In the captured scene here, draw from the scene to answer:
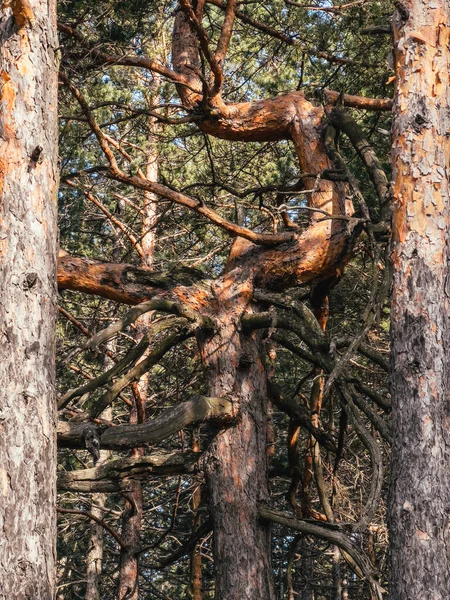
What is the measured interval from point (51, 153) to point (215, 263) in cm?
1040

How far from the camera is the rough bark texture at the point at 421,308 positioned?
5848mm

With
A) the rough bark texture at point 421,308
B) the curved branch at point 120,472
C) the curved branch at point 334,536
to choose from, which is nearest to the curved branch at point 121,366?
the curved branch at point 120,472

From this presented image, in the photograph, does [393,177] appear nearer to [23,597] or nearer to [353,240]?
[353,240]

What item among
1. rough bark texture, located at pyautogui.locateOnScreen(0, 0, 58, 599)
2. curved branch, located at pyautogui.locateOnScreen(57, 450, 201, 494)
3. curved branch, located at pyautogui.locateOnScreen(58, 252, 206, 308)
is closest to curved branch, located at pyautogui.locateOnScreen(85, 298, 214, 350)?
curved branch, located at pyautogui.locateOnScreen(58, 252, 206, 308)

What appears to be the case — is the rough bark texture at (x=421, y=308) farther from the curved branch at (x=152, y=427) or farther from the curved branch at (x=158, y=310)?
the curved branch at (x=158, y=310)

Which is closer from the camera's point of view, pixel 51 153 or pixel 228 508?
pixel 51 153

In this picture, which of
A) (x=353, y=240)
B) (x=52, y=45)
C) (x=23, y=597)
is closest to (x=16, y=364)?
(x=23, y=597)

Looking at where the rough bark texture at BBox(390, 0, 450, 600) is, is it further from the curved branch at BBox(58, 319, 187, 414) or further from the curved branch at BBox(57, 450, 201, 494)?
the curved branch at BBox(57, 450, 201, 494)

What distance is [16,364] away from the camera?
512cm

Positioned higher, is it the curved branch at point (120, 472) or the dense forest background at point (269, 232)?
the dense forest background at point (269, 232)

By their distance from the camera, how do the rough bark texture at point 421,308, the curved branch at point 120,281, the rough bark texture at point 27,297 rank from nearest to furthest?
1. the rough bark texture at point 27,297
2. the rough bark texture at point 421,308
3. the curved branch at point 120,281

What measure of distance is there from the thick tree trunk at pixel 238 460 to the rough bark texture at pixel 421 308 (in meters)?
1.84

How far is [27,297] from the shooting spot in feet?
17.3

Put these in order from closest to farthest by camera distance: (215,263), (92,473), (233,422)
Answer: (92,473), (233,422), (215,263)
